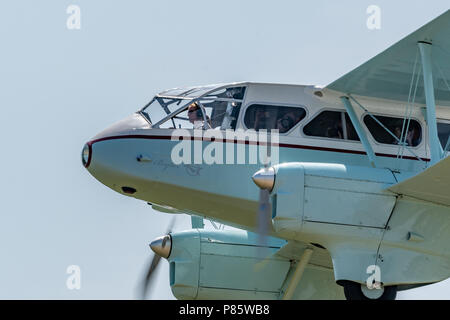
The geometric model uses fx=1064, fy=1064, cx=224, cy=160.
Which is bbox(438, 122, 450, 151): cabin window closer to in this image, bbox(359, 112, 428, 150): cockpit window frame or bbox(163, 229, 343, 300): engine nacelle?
bbox(359, 112, 428, 150): cockpit window frame

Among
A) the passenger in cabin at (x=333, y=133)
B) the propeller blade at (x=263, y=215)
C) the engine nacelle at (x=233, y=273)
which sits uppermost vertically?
the passenger in cabin at (x=333, y=133)

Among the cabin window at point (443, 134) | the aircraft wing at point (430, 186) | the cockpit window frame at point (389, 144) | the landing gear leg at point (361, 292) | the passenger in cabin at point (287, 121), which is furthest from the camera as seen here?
the cabin window at point (443, 134)

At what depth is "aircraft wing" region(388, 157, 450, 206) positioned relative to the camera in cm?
1581

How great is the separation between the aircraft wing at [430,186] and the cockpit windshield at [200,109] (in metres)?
3.26

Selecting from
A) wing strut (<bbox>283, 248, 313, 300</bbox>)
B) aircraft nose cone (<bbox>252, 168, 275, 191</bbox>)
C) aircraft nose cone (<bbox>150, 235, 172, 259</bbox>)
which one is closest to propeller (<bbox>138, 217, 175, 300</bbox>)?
aircraft nose cone (<bbox>150, 235, 172, 259</bbox>)

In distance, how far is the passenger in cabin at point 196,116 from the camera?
18172mm

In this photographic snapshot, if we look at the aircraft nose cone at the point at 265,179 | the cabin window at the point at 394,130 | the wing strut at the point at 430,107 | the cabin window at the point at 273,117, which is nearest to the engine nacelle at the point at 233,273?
the cabin window at the point at 273,117

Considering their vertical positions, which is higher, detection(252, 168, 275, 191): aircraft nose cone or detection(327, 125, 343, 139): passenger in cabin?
detection(327, 125, 343, 139): passenger in cabin

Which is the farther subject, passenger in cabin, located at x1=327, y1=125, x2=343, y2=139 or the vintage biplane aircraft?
passenger in cabin, located at x1=327, y1=125, x2=343, y2=139

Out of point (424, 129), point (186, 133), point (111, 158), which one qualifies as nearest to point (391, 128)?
point (424, 129)

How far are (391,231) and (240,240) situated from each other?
14.5 ft

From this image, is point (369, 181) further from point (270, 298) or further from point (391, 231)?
point (270, 298)

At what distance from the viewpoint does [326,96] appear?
1847 centimetres

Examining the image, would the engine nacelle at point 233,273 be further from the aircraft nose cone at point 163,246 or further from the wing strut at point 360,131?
the wing strut at point 360,131
